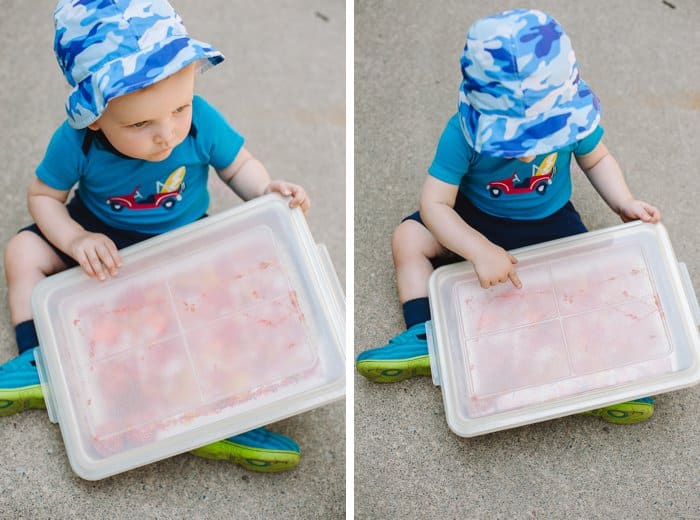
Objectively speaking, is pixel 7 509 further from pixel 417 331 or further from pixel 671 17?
pixel 671 17

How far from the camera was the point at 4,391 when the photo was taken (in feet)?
2.44

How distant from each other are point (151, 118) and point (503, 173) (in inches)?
13.0

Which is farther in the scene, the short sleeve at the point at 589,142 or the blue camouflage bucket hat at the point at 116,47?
the short sleeve at the point at 589,142

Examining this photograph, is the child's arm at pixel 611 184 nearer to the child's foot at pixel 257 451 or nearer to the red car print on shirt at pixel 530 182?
the red car print on shirt at pixel 530 182

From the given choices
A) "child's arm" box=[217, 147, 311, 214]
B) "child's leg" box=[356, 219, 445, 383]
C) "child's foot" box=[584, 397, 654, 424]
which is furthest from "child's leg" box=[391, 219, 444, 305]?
"child's foot" box=[584, 397, 654, 424]

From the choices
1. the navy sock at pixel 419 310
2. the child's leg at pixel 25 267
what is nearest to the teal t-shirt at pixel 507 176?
the navy sock at pixel 419 310

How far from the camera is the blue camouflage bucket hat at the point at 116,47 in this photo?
606 mm

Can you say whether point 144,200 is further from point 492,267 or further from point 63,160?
point 492,267

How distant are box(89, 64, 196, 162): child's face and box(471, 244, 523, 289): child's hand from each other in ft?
0.97

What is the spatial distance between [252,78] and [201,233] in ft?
0.96

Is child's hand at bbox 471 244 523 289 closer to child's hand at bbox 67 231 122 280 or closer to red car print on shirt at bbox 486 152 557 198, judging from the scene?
red car print on shirt at bbox 486 152 557 198

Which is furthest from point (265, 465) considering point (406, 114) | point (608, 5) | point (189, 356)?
point (608, 5)

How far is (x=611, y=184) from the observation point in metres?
0.77

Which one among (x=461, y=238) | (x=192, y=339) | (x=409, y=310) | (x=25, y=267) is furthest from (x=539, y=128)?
(x=25, y=267)
